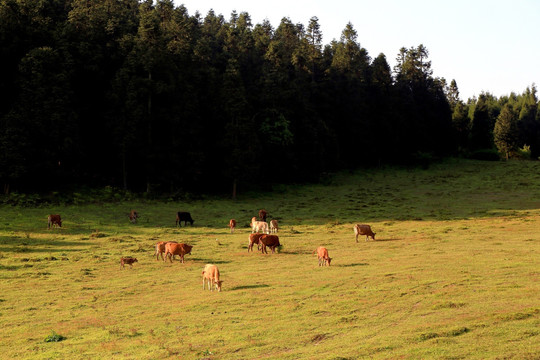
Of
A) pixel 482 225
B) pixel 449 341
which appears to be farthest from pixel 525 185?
pixel 449 341

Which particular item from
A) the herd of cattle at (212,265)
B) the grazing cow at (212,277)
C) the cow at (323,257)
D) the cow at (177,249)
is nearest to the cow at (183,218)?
the herd of cattle at (212,265)

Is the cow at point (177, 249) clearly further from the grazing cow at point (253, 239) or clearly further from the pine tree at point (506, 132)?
the pine tree at point (506, 132)

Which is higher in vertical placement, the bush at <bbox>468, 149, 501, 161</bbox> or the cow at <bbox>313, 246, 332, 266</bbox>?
the bush at <bbox>468, 149, 501, 161</bbox>

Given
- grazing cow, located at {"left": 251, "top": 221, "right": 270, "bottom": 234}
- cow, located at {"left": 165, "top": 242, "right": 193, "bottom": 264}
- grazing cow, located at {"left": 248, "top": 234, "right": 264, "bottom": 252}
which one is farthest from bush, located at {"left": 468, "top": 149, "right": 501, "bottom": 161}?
cow, located at {"left": 165, "top": 242, "right": 193, "bottom": 264}

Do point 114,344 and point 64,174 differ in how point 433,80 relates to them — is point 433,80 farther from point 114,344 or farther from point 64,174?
point 114,344

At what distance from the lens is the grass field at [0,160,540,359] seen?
12117 millimetres

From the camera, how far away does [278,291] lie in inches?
701

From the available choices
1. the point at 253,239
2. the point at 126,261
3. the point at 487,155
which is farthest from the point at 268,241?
the point at 487,155

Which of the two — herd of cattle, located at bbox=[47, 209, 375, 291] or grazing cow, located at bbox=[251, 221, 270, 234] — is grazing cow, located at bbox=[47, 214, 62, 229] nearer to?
herd of cattle, located at bbox=[47, 209, 375, 291]

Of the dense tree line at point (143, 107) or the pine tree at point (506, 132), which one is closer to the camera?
the dense tree line at point (143, 107)

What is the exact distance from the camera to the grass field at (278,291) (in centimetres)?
1212

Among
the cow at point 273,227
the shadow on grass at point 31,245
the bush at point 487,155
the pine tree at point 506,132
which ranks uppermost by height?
the pine tree at point 506,132

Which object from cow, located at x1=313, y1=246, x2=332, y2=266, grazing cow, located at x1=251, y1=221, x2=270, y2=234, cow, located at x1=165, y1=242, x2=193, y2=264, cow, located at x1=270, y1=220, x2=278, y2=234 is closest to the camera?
cow, located at x1=313, y1=246, x2=332, y2=266

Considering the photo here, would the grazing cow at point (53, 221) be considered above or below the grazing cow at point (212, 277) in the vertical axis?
above
